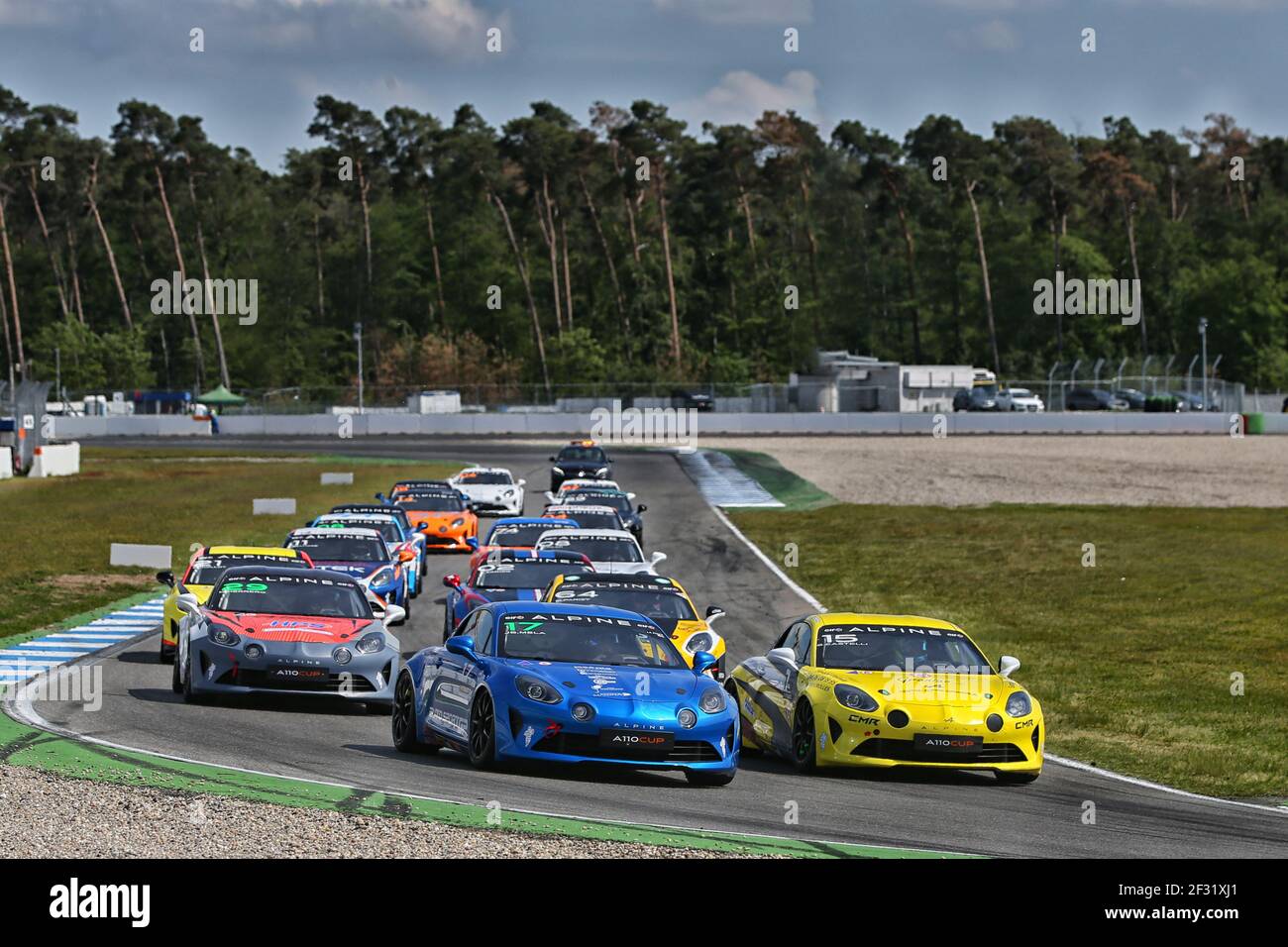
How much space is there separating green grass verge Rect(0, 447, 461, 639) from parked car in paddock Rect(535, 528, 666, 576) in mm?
6930

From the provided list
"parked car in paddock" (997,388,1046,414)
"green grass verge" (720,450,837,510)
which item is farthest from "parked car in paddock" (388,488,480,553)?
"parked car in paddock" (997,388,1046,414)

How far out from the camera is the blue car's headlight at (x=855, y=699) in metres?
14.3

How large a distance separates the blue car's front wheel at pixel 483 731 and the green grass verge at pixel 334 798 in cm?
151

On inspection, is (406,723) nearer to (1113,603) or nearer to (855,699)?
(855,699)

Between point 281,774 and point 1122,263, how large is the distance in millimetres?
141562

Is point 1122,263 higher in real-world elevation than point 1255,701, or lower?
higher

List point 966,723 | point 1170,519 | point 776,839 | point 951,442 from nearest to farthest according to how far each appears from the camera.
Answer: point 776,839 < point 966,723 < point 1170,519 < point 951,442

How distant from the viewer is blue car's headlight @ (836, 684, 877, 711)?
14.3 m

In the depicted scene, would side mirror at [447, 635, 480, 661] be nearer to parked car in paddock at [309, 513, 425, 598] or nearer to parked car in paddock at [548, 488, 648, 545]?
parked car in paddock at [309, 513, 425, 598]

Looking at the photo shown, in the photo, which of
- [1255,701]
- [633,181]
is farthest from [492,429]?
[1255,701]

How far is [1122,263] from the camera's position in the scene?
147m

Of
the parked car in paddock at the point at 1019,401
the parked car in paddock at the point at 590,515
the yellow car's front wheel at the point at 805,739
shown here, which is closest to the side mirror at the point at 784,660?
the yellow car's front wheel at the point at 805,739
